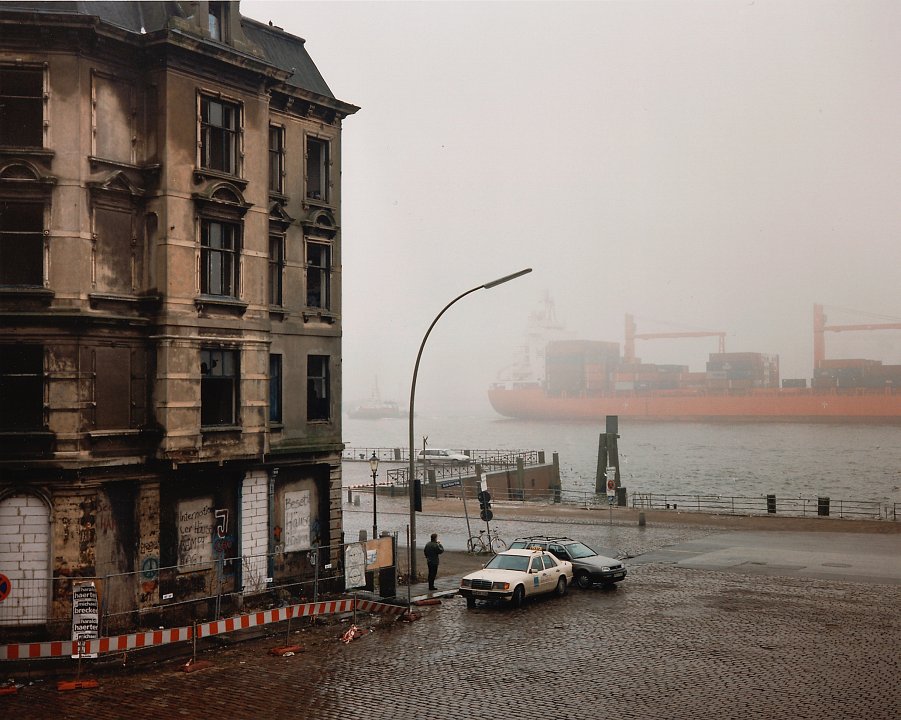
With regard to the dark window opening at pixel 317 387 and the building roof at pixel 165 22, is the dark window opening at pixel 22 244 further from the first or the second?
the dark window opening at pixel 317 387

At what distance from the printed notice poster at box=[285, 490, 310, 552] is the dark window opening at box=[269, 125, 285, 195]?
365 inches

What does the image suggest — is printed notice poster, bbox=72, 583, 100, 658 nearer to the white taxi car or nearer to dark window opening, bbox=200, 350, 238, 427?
dark window opening, bbox=200, 350, 238, 427

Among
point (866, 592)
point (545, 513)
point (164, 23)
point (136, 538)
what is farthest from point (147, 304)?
point (545, 513)

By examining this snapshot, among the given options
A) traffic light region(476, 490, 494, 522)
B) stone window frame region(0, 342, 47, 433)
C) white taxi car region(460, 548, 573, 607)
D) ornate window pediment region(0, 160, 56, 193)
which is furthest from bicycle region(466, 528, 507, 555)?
ornate window pediment region(0, 160, 56, 193)

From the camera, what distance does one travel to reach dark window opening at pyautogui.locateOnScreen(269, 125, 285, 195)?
90.7 ft

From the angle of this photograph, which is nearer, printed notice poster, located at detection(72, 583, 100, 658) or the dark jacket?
printed notice poster, located at detection(72, 583, 100, 658)

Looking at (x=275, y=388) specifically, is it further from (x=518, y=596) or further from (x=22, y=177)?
(x=518, y=596)

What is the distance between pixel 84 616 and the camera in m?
18.4

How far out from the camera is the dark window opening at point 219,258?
24.3 meters

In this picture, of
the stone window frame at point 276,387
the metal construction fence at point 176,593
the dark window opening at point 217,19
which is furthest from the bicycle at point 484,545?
the dark window opening at point 217,19

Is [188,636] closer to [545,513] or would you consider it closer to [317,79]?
[317,79]

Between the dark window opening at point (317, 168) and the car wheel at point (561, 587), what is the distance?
14087 millimetres

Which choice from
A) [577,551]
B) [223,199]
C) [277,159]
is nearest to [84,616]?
[223,199]

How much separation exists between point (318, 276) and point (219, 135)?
6.05 meters
